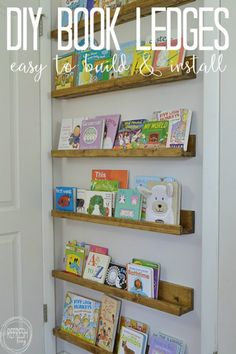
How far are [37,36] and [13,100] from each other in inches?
15.7

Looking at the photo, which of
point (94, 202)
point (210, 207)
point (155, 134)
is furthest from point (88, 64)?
point (210, 207)

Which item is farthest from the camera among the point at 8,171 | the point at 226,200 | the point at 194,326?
the point at 8,171

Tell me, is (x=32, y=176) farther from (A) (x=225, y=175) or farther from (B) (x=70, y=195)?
(A) (x=225, y=175)

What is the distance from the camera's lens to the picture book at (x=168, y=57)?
157cm

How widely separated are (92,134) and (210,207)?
0.74 meters

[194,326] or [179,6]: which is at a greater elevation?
[179,6]

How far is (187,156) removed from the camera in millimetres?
1559

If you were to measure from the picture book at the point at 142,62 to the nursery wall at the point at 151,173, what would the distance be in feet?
0.35

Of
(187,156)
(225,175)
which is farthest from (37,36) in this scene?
(225,175)

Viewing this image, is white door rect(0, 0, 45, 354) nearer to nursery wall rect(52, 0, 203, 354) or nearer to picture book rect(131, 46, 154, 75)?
nursery wall rect(52, 0, 203, 354)

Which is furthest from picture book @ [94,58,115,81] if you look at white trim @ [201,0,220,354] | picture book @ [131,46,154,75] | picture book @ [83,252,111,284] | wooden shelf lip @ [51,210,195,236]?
picture book @ [83,252,111,284]

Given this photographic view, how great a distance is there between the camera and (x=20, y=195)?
2.05m

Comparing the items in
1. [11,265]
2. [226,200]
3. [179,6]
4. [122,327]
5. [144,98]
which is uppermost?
[179,6]

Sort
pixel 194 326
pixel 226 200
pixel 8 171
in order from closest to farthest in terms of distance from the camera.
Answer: pixel 226 200, pixel 194 326, pixel 8 171
